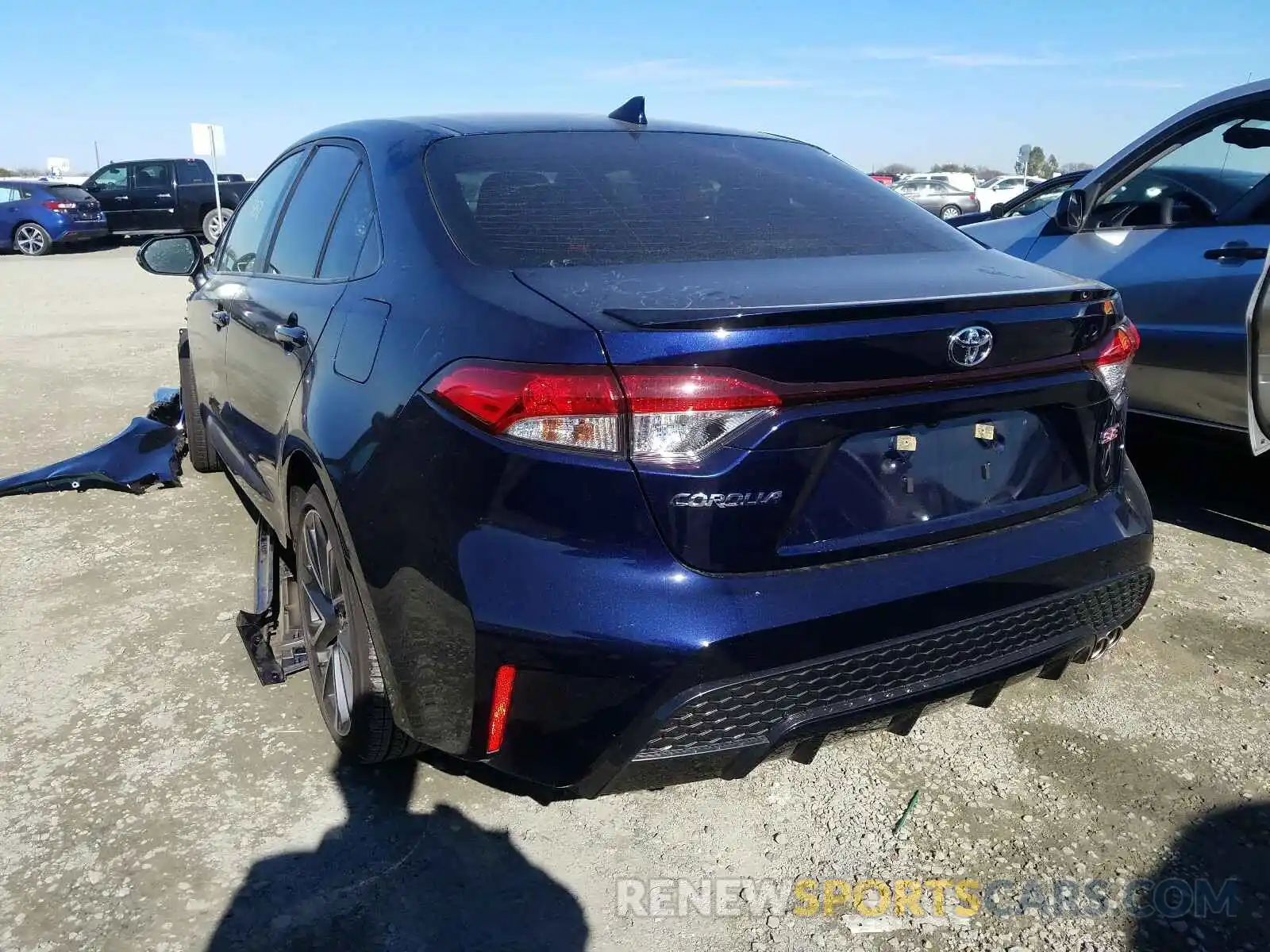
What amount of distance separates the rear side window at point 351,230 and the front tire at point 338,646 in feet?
1.89

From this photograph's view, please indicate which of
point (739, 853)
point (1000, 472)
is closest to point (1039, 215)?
point (1000, 472)

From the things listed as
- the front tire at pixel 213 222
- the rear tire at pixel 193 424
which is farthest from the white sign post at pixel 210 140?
the rear tire at pixel 193 424

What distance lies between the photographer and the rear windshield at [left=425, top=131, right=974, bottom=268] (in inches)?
88.8

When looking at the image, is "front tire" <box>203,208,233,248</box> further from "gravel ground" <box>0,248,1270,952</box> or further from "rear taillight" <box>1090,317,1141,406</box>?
"rear taillight" <box>1090,317,1141,406</box>

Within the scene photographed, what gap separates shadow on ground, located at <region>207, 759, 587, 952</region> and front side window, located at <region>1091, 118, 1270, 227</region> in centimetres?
361

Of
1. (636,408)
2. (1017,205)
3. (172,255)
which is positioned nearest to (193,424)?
(172,255)

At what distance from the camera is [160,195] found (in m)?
21.9

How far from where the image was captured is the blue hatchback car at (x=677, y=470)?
179 cm

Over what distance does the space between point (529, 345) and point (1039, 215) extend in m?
3.88

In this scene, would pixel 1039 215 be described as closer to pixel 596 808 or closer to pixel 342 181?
pixel 342 181

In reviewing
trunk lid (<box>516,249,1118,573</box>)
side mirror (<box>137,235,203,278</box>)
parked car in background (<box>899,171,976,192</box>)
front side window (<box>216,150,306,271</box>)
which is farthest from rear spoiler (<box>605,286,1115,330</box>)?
parked car in background (<box>899,171,976,192</box>)

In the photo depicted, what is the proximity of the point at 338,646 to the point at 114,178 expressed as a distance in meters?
23.1

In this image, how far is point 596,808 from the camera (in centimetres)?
246

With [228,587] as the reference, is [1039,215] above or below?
above
